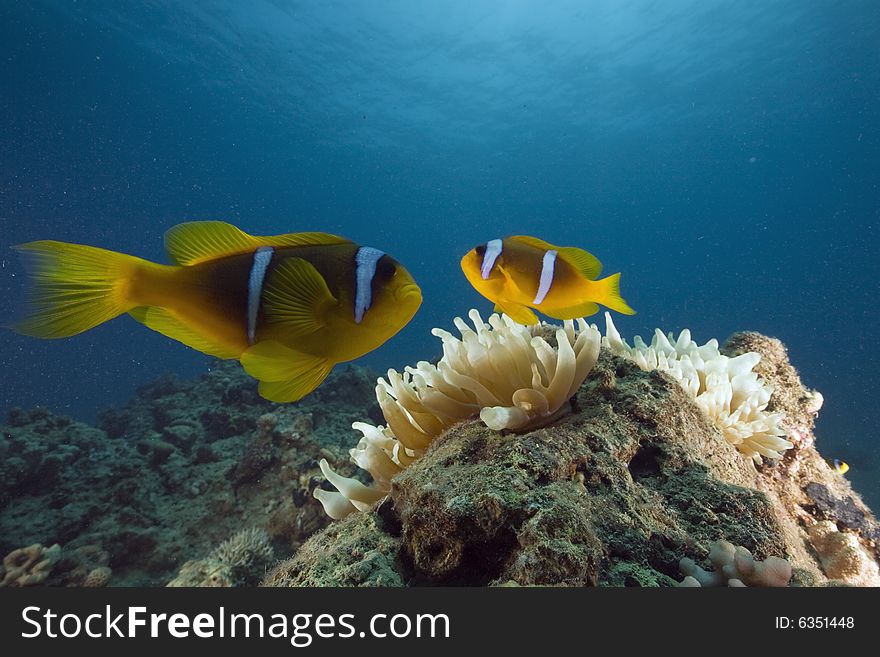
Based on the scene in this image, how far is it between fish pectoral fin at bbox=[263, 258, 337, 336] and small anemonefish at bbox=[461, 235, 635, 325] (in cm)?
126

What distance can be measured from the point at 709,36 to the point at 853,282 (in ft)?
139

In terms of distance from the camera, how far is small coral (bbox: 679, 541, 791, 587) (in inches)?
52.3

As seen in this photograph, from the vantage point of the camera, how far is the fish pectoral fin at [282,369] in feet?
3.91

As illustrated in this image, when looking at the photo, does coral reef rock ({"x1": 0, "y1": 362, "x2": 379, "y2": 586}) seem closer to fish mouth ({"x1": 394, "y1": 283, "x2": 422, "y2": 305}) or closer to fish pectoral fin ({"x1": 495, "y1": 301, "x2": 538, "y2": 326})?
fish pectoral fin ({"x1": 495, "y1": 301, "x2": 538, "y2": 326})

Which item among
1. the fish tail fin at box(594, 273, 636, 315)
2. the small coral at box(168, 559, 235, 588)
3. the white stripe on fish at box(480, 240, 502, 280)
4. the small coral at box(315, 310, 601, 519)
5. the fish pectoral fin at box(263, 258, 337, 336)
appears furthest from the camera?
the small coral at box(168, 559, 235, 588)

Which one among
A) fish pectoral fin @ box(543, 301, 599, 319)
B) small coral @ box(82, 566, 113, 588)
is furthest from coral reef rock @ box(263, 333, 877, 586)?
small coral @ box(82, 566, 113, 588)

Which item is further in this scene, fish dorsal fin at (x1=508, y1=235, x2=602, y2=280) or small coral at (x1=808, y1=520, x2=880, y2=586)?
small coral at (x1=808, y1=520, x2=880, y2=586)

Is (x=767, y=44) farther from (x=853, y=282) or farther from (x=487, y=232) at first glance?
(x=487, y=232)

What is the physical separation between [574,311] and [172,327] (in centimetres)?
202

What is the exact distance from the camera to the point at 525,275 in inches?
91.5

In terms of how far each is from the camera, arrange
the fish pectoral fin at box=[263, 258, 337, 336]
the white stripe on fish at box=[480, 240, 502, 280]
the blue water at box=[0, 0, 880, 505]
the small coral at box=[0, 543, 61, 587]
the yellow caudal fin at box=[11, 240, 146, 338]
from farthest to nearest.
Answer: the blue water at box=[0, 0, 880, 505] < the small coral at box=[0, 543, 61, 587] < the white stripe on fish at box=[480, 240, 502, 280] < the fish pectoral fin at box=[263, 258, 337, 336] < the yellow caudal fin at box=[11, 240, 146, 338]

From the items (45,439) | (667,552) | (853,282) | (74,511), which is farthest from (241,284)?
(853,282)

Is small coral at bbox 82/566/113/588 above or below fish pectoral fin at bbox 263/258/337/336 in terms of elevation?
below

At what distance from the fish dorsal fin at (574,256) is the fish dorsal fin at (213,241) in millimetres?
1386
